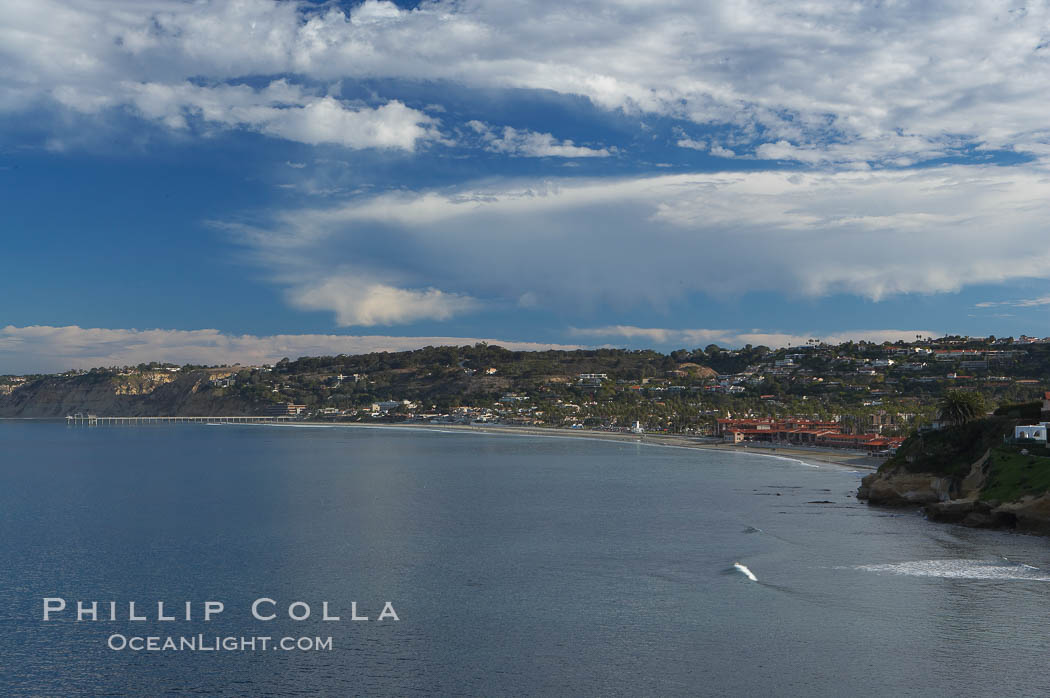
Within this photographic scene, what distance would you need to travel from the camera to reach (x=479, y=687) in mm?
25156

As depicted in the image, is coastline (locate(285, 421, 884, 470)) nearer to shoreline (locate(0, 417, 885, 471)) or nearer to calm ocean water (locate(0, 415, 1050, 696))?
shoreline (locate(0, 417, 885, 471))

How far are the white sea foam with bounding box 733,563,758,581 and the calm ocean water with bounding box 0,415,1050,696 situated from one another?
37cm

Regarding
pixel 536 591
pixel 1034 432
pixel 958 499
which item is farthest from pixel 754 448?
pixel 536 591

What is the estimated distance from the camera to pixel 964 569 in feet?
128

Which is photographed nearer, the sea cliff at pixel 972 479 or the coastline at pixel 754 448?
the sea cliff at pixel 972 479

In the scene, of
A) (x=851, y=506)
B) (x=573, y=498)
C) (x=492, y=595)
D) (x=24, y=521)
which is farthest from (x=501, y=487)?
(x=492, y=595)

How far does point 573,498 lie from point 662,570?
3046cm

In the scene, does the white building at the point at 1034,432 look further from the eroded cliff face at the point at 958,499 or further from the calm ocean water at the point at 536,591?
the calm ocean water at the point at 536,591

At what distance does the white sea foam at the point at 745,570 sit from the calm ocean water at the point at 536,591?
369mm

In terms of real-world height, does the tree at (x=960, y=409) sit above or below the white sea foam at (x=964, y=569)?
above

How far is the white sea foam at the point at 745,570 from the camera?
→ 125ft

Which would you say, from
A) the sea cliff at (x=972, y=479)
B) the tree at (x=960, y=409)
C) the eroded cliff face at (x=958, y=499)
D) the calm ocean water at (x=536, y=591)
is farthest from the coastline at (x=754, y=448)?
the calm ocean water at (x=536, y=591)

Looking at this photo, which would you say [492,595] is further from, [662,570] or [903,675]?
[903,675]

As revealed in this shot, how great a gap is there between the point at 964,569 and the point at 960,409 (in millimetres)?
30675
